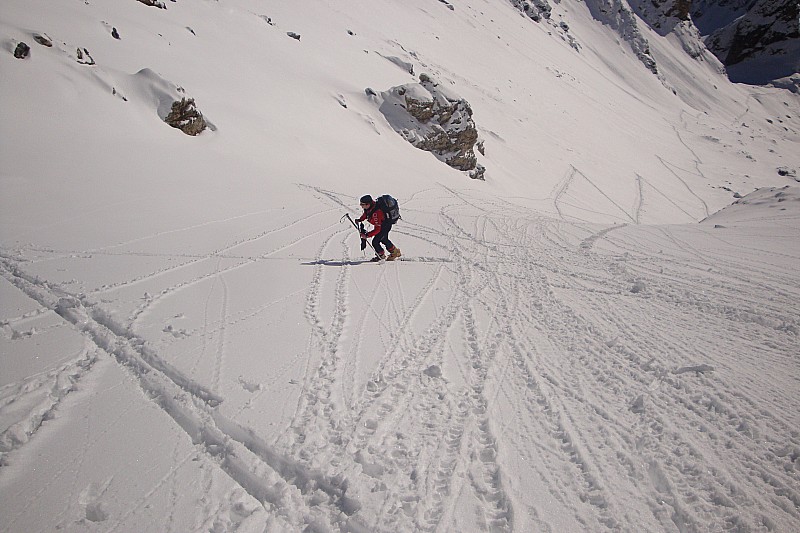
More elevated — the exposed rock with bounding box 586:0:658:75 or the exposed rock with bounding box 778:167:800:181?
the exposed rock with bounding box 586:0:658:75

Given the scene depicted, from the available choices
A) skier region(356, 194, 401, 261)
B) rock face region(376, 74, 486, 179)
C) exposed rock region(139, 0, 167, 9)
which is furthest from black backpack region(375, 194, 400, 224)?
exposed rock region(139, 0, 167, 9)

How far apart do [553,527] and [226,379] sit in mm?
2764

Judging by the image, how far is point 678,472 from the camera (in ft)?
8.57

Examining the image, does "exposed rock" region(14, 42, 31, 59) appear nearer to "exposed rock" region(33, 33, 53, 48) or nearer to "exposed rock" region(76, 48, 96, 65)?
"exposed rock" region(33, 33, 53, 48)

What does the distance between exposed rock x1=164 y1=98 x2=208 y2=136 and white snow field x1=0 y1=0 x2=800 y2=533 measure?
0.36 meters

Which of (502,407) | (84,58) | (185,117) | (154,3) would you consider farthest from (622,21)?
(502,407)

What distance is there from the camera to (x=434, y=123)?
797 inches

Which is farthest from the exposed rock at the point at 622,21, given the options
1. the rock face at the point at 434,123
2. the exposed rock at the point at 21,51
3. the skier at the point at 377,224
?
the exposed rock at the point at 21,51

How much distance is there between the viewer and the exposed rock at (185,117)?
11.6 metres

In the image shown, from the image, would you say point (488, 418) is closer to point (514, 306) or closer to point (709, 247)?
point (514, 306)

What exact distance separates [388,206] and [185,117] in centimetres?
874

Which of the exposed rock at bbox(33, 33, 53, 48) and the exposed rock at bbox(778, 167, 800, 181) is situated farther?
the exposed rock at bbox(778, 167, 800, 181)

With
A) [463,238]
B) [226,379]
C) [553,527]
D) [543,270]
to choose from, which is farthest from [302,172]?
[553,527]

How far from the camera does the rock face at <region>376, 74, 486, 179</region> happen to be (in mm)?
19922
